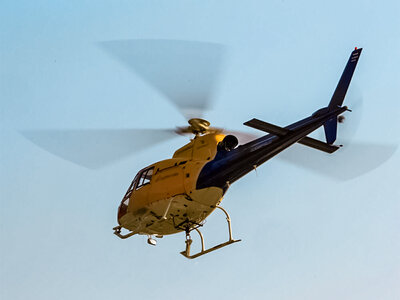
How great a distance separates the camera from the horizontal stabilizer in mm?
18641

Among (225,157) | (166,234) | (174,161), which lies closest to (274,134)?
(225,157)

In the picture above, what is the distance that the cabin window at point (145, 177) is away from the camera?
853 inches

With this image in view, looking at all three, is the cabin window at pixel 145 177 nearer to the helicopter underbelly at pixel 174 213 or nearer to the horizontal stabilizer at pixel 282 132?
the helicopter underbelly at pixel 174 213

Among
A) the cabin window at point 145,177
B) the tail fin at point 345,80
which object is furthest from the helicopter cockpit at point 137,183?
the tail fin at point 345,80

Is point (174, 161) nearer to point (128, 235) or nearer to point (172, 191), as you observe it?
point (172, 191)

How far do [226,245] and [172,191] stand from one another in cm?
219

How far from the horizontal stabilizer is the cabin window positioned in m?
4.38

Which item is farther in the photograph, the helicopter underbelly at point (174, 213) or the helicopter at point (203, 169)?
the helicopter underbelly at point (174, 213)

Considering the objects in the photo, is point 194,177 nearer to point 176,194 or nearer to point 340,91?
point 176,194

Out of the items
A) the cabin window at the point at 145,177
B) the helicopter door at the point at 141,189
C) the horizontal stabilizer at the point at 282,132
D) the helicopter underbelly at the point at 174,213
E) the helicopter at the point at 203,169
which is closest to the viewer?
the horizontal stabilizer at the point at 282,132

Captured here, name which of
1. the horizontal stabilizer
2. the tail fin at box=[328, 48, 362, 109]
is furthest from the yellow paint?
the tail fin at box=[328, 48, 362, 109]

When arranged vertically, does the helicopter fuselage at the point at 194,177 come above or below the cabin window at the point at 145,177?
below

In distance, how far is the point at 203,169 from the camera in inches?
782

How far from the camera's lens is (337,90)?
795 inches
